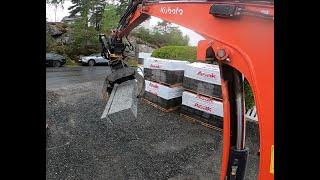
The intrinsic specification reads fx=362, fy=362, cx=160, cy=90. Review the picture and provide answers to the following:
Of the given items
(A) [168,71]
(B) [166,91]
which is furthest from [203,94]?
(A) [168,71]

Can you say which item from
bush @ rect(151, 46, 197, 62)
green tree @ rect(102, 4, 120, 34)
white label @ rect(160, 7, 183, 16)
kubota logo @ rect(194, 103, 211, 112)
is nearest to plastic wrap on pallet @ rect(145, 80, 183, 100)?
kubota logo @ rect(194, 103, 211, 112)

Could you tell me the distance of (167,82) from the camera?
9750mm

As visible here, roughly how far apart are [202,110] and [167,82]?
1.50 meters

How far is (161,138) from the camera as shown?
24.6 feet

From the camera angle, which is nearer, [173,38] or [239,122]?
[239,122]

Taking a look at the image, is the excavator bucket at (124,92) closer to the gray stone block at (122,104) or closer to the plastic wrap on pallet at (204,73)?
the gray stone block at (122,104)

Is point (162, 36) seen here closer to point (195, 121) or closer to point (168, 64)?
point (168, 64)

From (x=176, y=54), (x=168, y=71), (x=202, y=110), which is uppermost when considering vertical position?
(x=176, y=54)

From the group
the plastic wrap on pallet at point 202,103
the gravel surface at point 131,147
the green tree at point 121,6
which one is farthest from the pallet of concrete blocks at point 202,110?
the green tree at point 121,6

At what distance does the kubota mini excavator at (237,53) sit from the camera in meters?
2.27

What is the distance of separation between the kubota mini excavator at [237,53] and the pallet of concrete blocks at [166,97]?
6132 millimetres
